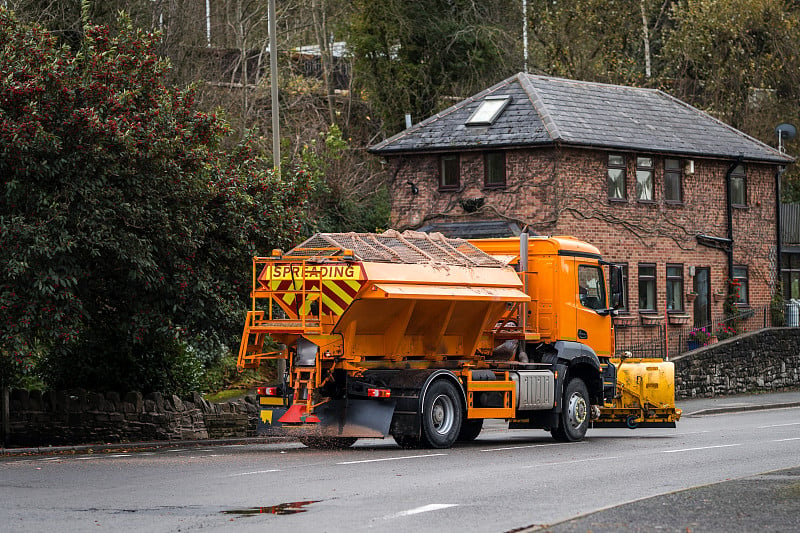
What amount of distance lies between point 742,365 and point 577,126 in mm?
8333

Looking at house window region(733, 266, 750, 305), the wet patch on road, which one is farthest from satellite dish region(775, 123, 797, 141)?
the wet patch on road

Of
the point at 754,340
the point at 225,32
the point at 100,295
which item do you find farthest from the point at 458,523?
the point at 225,32

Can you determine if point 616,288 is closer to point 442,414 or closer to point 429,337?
point 429,337

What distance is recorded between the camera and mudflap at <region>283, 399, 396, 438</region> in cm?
1953

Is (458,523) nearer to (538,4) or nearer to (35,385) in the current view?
(35,385)

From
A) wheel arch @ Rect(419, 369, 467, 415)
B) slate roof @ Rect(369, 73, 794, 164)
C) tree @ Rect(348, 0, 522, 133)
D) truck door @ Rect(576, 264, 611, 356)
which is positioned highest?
tree @ Rect(348, 0, 522, 133)

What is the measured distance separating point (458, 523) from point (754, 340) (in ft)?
99.8

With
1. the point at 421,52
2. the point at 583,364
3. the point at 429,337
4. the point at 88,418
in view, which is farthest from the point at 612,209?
the point at 88,418

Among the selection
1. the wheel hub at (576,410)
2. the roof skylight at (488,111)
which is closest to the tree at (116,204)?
the wheel hub at (576,410)

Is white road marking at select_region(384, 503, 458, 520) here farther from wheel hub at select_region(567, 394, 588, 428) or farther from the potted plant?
the potted plant

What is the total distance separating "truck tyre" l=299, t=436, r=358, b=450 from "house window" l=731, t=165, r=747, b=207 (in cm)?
2406

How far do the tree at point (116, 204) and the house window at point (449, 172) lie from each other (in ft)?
51.9

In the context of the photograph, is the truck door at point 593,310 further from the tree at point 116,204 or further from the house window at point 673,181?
the house window at point 673,181

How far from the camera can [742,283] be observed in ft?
141
